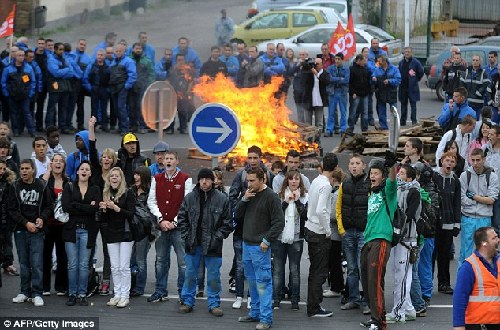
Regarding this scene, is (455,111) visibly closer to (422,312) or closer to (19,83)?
(422,312)

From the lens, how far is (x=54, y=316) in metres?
14.6

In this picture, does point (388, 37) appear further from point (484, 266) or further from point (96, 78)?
point (484, 266)

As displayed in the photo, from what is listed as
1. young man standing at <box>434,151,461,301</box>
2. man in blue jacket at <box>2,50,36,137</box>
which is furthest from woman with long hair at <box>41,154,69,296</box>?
man in blue jacket at <box>2,50,36,137</box>

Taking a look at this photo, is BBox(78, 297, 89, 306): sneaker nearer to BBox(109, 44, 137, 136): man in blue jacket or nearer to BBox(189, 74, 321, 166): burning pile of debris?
BBox(189, 74, 321, 166): burning pile of debris

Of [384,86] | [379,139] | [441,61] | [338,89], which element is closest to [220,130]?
[379,139]

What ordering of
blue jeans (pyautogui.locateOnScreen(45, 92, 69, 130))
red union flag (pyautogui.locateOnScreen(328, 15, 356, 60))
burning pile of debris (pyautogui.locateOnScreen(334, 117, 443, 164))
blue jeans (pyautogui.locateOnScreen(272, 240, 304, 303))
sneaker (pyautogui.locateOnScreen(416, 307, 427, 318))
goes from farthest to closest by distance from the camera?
red union flag (pyautogui.locateOnScreen(328, 15, 356, 60))
blue jeans (pyautogui.locateOnScreen(45, 92, 69, 130))
burning pile of debris (pyautogui.locateOnScreen(334, 117, 443, 164))
blue jeans (pyautogui.locateOnScreen(272, 240, 304, 303))
sneaker (pyautogui.locateOnScreen(416, 307, 427, 318))

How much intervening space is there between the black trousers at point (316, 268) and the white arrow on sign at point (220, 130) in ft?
4.88

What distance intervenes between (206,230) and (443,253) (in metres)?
3.11

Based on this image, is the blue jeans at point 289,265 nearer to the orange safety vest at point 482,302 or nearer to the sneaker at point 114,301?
the sneaker at point 114,301

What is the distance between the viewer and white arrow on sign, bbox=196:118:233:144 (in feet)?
50.7

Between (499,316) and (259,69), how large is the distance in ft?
55.3

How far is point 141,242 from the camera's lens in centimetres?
1556

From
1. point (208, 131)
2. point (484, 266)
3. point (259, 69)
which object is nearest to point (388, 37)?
point (259, 69)

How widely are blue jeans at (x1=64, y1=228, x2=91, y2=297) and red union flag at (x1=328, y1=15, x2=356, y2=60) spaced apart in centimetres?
1569
